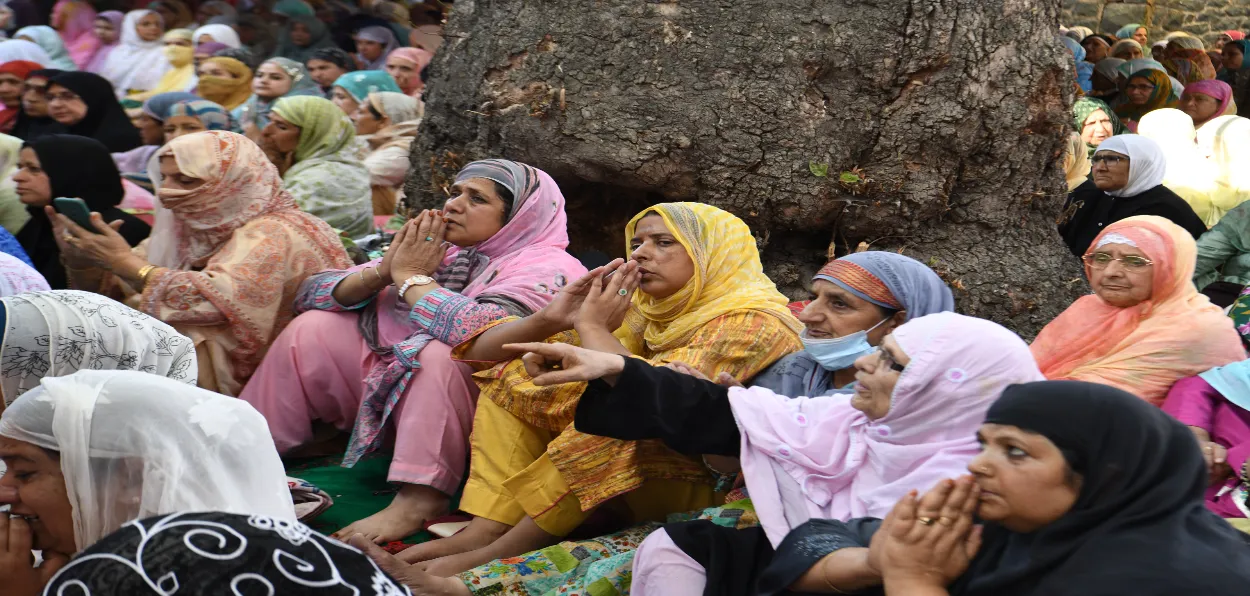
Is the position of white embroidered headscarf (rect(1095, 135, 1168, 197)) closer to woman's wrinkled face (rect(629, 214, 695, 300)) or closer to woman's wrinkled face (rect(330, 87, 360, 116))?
woman's wrinkled face (rect(629, 214, 695, 300))

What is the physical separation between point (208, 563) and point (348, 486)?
2.56 metres

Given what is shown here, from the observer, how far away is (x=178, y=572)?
1.42 meters

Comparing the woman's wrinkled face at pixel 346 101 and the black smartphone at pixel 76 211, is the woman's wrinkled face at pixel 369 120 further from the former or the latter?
the black smartphone at pixel 76 211

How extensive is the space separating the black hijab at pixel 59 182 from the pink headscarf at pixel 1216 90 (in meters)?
8.34

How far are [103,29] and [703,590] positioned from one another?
9.44m

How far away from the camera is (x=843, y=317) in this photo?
10.3 ft

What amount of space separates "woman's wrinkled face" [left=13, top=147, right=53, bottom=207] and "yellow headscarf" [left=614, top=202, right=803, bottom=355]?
2399 millimetres

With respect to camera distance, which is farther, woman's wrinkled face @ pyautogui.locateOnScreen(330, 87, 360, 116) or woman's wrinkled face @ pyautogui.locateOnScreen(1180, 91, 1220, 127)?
woman's wrinkled face @ pyautogui.locateOnScreen(1180, 91, 1220, 127)

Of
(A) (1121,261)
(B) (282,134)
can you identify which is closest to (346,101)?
(B) (282,134)

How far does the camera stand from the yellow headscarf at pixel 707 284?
3.49 metres

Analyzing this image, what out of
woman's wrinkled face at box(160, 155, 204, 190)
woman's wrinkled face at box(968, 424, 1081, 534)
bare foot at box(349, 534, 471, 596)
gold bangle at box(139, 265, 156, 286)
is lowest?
bare foot at box(349, 534, 471, 596)

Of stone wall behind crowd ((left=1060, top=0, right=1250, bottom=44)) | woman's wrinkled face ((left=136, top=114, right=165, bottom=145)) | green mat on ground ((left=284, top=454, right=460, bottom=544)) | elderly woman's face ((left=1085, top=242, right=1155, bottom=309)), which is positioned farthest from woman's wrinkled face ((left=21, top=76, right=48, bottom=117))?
stone wall behind crowd ((left=1060, top=0, right=1250, bottom=44))

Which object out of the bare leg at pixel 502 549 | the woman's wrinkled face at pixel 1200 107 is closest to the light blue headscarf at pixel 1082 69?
the woman's wrinkled face at pixel 1200 107

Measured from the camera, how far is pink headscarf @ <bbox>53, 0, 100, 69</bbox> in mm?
10492
